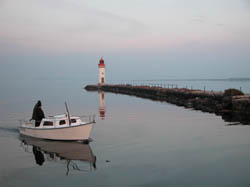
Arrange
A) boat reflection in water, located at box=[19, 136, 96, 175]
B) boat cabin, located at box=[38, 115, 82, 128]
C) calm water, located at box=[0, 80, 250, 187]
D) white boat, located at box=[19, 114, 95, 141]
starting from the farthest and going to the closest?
boat cabin, located at box=[38, 115, 82, 128] → white boat, located at box=[19, 114, 95, 141] → boat reflection in water, located at box=[19, 136, 96, 175] → calm water, located at box=[0, 80, 250, 187]

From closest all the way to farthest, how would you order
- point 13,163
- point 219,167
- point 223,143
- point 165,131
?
point 219,167 → point 13,163 → point 223,143 → point 165,131

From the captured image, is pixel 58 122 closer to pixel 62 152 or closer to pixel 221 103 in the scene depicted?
pixel 62 152

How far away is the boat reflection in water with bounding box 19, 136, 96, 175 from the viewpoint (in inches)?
514

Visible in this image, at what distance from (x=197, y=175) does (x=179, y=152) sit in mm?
3103

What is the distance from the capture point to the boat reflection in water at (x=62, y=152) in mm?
13047

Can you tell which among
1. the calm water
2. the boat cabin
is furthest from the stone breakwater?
the boat cabin

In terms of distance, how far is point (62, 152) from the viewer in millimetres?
14875

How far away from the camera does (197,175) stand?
1112 centimetres

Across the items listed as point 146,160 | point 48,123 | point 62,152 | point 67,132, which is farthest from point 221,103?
point 62,152

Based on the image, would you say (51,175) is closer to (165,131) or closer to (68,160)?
(68,160)

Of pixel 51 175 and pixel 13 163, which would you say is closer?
pixel 51 175

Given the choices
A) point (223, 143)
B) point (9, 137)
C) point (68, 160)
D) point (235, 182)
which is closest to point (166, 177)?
point (235, 182)

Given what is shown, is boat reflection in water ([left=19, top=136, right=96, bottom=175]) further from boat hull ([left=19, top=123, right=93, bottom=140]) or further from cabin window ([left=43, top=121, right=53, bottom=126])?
cabin window ([left=43, top=121, right=53, bottom=126])

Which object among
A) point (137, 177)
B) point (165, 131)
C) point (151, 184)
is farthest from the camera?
point (165, 131)
